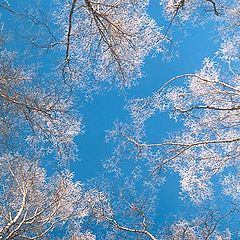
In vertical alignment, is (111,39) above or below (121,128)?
below

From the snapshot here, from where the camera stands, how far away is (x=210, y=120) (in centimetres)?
644

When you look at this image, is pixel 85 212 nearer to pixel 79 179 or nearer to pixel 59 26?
pixel 79 179

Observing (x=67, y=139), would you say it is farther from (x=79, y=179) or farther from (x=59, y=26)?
(x=79, y=179)

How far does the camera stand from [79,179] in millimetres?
9508

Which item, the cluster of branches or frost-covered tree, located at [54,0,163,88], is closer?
frost-covered tree, located at [54,0,163,88]

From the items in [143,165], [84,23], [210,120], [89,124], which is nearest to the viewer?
[84,23]

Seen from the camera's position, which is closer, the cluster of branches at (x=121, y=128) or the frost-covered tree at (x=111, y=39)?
the frost-covered tree at (x=111, y=39)

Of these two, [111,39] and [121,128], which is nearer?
[111,39]

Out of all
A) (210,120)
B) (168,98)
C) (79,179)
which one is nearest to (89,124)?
(79,179)

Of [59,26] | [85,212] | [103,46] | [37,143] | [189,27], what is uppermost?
[189,27]

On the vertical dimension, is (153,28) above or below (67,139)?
above

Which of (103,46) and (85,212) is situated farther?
(85,212)

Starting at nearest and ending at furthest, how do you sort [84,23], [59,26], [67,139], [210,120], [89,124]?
[84,23]
[210,120]
[67,139]
[59,26]
[89,124]

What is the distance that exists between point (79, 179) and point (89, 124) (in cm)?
118
